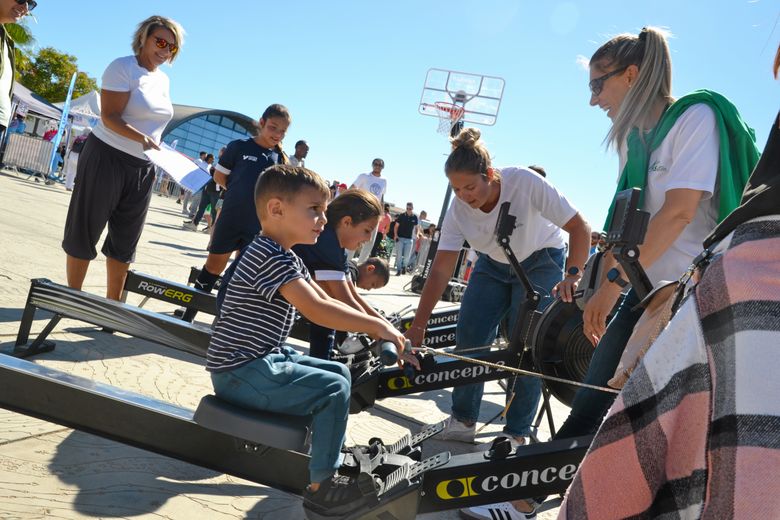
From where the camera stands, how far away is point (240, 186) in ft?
15.1

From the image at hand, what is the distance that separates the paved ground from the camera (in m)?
2.06

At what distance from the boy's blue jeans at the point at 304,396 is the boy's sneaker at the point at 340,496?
4cm

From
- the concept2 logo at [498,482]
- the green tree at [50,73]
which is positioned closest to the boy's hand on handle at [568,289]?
the concept2 logo at [498,482]

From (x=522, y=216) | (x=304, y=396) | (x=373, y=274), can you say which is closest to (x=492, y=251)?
(x=522, y=216)

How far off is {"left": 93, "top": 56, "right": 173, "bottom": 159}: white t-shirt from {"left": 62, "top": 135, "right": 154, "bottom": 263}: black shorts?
59 millimetres

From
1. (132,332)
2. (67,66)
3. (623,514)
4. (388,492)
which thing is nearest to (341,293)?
(132,332)

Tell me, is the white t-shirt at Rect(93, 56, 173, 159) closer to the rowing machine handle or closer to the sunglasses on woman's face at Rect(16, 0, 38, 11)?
the sunglasses on woman's face at Rect(16, 0, 38, 11)

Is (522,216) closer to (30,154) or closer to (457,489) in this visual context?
(457,489)

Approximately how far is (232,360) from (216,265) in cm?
267

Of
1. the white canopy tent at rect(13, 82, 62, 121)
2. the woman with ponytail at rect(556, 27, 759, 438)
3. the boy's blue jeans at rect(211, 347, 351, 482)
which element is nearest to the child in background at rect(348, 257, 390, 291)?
the woman with ponytail at rect(556, 27, 759, 438)

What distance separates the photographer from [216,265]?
4652 millimetres

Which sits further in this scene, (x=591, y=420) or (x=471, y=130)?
(x=471, y=130)

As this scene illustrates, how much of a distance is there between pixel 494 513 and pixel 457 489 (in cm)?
63

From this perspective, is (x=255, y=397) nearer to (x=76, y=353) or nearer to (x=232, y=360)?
(x=232, y=360)
